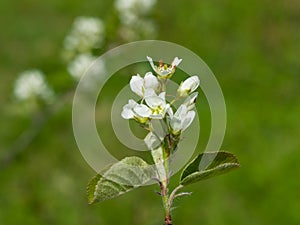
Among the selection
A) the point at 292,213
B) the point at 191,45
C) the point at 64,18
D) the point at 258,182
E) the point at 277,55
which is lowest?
the point at 292,213

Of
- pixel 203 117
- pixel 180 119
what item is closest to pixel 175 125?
pixel 180 119

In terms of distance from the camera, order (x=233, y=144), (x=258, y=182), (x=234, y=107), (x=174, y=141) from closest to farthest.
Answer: (x=174, y=141) → (x=258, y=182) → (x=233, y=144) → (x=234, y=107)

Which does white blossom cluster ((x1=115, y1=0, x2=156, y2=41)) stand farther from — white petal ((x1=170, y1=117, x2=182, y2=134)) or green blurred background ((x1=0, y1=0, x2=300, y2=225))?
white petal ((x1=170, y1=117, x2=182, y2=134))

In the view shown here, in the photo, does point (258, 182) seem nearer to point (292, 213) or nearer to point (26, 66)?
point (292, 213)


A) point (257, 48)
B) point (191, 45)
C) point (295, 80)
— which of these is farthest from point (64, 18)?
point (295, 80)

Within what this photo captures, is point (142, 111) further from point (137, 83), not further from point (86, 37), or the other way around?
point (86, 37)

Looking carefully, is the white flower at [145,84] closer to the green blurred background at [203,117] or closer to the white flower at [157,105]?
the white flower at [157,105]
